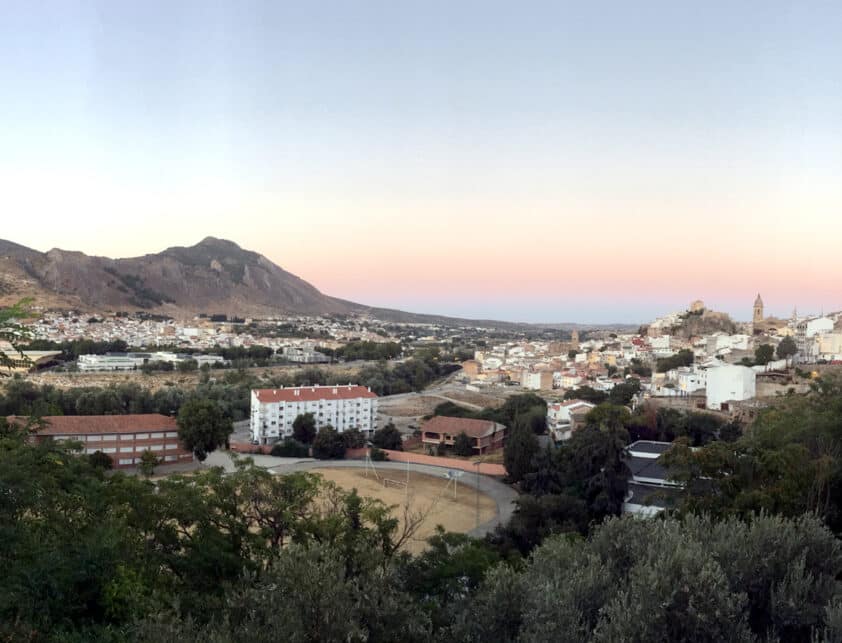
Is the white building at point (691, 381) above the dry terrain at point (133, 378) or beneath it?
above

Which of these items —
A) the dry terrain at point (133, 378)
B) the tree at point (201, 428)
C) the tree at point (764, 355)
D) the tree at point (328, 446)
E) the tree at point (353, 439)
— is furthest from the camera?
the tree at point (764, 355)

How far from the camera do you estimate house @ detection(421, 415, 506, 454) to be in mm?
32812

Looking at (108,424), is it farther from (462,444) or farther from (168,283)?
(168,283)

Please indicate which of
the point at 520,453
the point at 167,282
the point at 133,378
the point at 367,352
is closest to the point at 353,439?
the point at 520,453

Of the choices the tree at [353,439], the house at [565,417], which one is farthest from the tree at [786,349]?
the tree at [353,439]

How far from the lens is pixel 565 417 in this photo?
34.5 m

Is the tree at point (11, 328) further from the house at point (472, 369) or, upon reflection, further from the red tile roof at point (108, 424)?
the house at point (472, 369)

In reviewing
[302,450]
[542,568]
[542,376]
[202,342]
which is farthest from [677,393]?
[202,342]

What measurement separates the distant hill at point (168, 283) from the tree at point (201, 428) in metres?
45.6

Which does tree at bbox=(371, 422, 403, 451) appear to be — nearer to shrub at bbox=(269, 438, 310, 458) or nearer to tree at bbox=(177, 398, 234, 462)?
shrub at bbox=(269, 438, 310, 458)

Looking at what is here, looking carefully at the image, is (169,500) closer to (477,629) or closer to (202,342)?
(477,629)

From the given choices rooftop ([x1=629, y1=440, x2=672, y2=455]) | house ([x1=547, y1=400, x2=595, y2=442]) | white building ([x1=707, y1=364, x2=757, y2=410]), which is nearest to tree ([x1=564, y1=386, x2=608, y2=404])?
house ([x1=547, y1=400, x2=595, y2=442])

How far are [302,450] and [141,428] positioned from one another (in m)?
7.65

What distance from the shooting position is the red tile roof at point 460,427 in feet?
108
